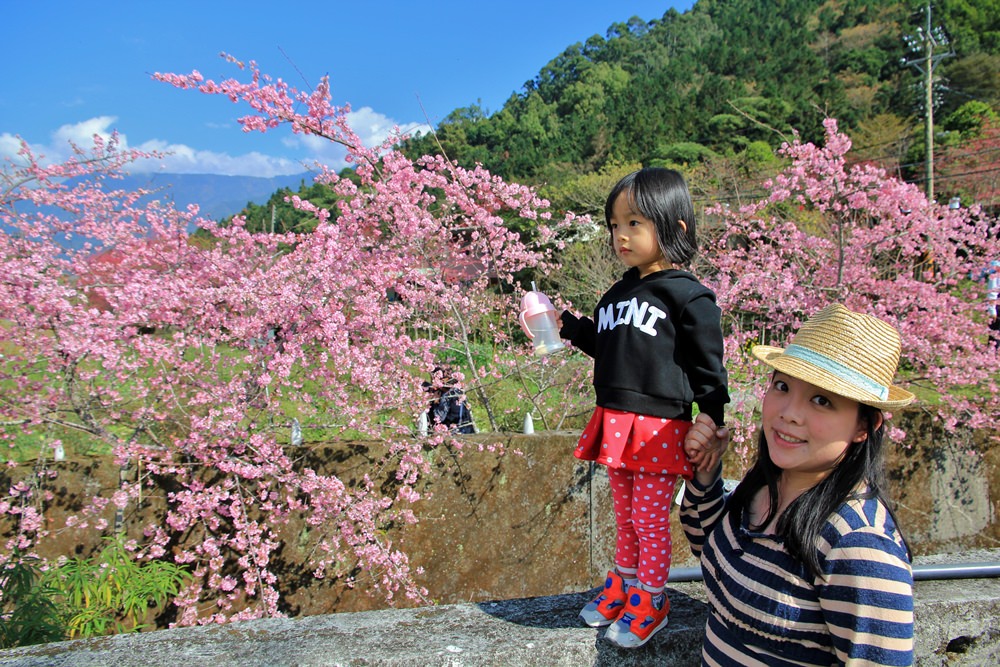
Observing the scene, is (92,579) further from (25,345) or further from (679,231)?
(679,231)

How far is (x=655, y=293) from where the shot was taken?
70.8 inches

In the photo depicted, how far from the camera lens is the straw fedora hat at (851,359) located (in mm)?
1209

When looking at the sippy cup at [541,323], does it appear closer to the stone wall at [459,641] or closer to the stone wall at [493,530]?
the stone wall at [459,641]

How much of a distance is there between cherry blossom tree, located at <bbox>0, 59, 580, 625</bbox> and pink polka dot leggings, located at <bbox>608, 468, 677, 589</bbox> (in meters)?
1.99

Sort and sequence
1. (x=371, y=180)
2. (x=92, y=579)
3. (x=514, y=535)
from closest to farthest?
(x=92, y=579), (x=514, y=535), (x=371, y=180)

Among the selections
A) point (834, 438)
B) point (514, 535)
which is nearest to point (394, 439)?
point (514, 535)

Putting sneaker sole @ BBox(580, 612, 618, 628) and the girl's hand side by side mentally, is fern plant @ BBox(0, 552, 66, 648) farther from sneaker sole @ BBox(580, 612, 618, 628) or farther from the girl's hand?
the girl's hand

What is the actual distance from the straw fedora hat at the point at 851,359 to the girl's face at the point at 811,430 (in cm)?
5

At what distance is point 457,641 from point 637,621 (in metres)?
0.47

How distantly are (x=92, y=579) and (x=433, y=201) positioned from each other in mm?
3257

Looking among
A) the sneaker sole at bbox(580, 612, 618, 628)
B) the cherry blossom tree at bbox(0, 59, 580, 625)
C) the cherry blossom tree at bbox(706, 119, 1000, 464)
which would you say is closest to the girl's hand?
the sneaker sole at bbox(580, 612, 618, 628)

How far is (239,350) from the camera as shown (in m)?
4.07

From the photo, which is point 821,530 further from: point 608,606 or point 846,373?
point 608,606

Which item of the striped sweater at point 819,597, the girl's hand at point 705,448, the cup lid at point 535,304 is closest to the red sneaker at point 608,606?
the striped sweater at point 819,597
